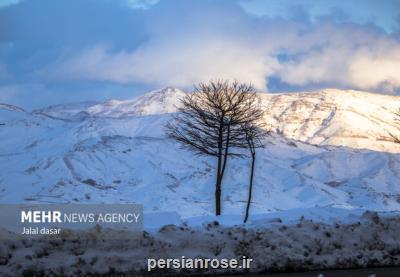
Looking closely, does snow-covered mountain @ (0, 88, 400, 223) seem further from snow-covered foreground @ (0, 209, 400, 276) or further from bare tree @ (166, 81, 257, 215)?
snow-covered foreground @ (0, 209, 400, 276)

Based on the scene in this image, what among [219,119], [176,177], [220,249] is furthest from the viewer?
[176,177]

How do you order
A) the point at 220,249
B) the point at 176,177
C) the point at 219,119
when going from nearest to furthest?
the point at 220,249 < the point at 219,119 < the point at 176,177

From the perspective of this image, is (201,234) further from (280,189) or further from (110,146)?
(110,146)

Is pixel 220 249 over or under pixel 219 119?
under

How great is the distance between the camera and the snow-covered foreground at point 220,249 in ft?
33.5

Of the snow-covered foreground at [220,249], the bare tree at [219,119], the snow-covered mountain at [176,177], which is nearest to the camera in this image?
the snow-covered foreground at [220,249]

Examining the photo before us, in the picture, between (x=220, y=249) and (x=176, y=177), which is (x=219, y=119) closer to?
(x=220, y=249)

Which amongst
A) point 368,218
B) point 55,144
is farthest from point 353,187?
point 368,218

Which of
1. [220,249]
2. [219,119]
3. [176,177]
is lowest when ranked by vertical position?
[220,249]

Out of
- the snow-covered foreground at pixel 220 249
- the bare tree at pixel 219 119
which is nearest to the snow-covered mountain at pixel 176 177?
the bare tree at pixel 219 119

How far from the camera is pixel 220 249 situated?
38.1ft

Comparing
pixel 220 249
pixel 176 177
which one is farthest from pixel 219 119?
pixel 176 177

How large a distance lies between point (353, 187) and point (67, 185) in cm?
6820

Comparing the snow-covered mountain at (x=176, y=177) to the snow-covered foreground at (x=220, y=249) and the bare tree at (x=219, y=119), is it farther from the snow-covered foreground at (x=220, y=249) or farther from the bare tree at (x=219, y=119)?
the snow-covered foreground at (x=220, y=249)
